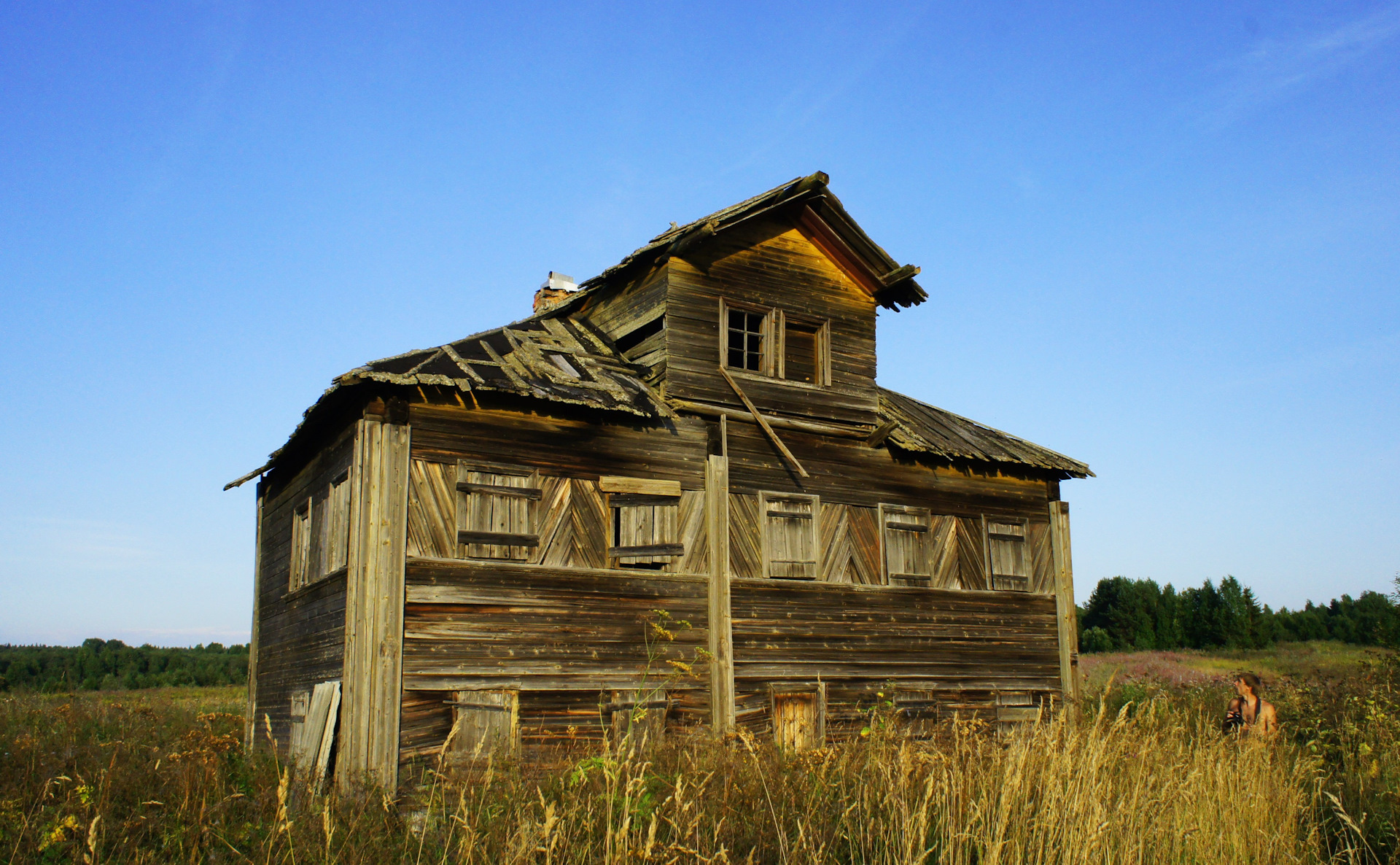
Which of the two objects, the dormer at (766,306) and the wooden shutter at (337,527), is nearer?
the wooden shutter at (337,527)

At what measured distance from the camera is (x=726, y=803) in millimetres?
5836

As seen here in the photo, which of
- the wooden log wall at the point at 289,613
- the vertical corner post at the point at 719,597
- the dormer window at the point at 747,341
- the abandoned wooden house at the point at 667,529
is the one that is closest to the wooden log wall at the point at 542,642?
the abandoned wooden house at the point at 667,529

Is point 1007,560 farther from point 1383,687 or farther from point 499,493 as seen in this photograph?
point 499,493

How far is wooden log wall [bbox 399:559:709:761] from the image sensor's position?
11.8m


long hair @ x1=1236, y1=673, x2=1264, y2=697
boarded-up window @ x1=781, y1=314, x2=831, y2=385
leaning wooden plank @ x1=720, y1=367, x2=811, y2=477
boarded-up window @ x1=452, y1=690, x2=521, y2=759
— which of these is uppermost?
boarded-up window @ x1=781, y1=314, x2=831, y2=385

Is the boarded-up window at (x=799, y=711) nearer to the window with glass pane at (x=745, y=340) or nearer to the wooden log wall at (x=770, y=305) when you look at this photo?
the wooden log wall at (x=770, y=305)

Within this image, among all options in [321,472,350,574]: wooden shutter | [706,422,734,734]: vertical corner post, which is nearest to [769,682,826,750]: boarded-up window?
[706,422,734,734]: vertical corner post

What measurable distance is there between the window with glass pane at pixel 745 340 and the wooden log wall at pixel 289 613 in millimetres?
5883

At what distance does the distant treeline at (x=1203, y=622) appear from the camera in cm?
5369

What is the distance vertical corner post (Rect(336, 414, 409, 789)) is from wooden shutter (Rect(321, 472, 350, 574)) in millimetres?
733

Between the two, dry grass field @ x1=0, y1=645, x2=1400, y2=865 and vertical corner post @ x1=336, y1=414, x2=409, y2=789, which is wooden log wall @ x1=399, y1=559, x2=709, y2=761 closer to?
vertical corner post @ x1=336, y1=414, x2=409, y2=789

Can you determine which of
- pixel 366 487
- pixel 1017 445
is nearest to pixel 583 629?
pixel 366 487

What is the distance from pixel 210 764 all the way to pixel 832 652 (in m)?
8.86

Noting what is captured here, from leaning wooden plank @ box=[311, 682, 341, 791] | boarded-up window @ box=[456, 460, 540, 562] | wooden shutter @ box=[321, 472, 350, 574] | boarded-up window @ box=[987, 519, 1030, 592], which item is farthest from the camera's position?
boarded-up window @ box=[987, 519, 1030, 592]
